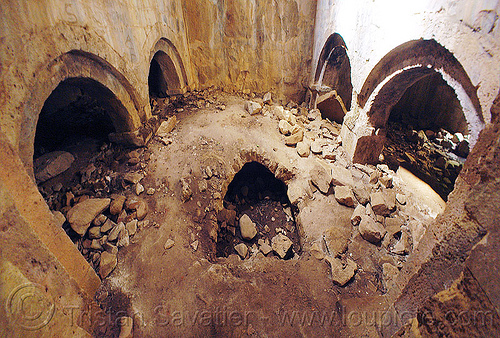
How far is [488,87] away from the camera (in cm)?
198

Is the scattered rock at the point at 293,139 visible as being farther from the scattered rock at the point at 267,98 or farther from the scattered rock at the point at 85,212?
the scattered rock at the point at 85,212

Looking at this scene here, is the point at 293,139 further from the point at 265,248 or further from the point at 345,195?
the point at 265,248

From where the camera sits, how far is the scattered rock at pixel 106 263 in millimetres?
2580

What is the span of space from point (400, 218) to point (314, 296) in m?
1.85

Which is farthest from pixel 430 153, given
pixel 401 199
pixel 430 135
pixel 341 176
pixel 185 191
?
pixel 185 191

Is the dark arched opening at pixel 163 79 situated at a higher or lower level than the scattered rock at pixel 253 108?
higher

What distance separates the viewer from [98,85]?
10.8 feet

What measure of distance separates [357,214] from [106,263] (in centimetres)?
348

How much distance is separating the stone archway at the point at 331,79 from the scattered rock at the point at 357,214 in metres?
3.85

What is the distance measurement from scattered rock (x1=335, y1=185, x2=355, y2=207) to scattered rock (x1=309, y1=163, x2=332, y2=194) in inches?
7.6

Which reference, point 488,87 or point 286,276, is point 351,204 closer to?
point 286,276

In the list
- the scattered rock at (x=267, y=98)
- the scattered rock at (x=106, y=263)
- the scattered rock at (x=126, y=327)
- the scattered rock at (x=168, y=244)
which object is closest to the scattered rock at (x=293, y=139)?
the scattered rock at (x=267, y=98)

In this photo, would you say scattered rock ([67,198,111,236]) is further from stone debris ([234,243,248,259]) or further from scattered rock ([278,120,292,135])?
scattered rock ([278,120,292,135])

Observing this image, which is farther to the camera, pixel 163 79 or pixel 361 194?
pixel 163 79
